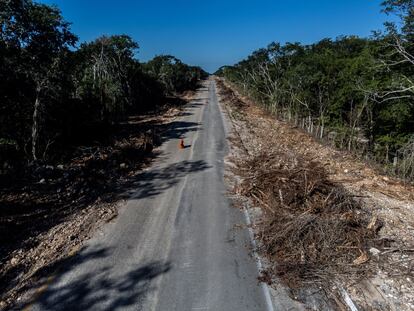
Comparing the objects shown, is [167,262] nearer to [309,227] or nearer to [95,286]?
[95,286]

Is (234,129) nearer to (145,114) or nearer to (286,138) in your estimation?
(286,138)

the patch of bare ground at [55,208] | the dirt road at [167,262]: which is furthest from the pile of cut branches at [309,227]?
the patch of bare ground at [55,208]

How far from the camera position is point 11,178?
951cm

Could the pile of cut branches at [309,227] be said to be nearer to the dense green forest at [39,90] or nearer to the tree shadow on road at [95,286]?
the tree shadow on road at [95,286]

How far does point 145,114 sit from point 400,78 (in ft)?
66.2

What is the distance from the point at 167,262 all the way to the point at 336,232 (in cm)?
358

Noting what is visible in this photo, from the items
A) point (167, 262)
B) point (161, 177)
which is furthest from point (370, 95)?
point (167, 262)

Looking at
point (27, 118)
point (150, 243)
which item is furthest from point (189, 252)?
point (27, 118)

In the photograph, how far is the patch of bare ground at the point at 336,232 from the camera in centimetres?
503

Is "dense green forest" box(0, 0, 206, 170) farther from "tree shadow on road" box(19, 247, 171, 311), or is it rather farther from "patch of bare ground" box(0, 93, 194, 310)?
"tree shadow on road" box(19, 247, 171, 311)

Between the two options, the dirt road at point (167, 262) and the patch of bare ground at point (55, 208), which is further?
the patch of bare ground at point (55, 208)

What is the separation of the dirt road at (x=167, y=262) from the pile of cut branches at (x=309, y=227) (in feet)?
→ 2.02

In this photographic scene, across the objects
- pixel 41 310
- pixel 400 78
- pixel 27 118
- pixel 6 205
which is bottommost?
pixel 41 310

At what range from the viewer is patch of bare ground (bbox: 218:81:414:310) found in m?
5.03
